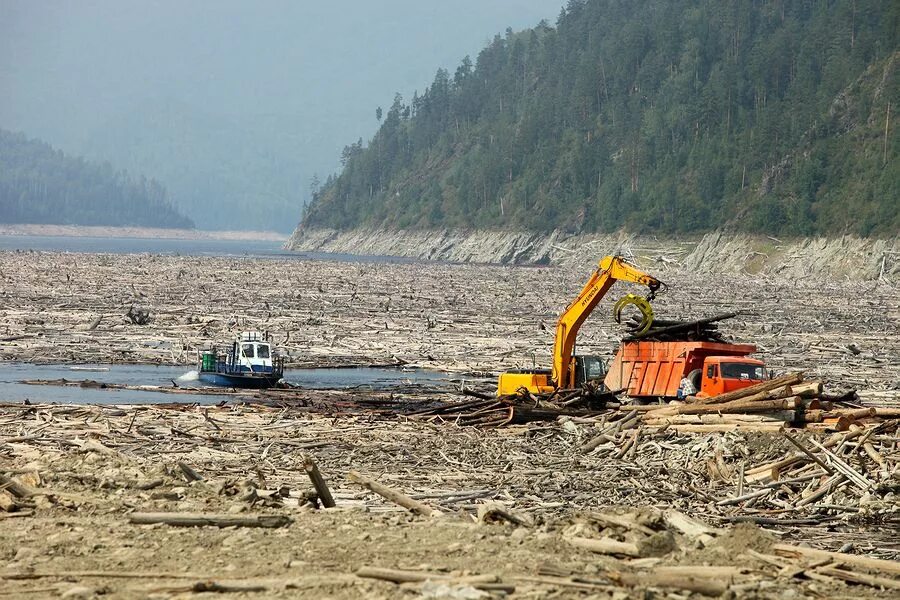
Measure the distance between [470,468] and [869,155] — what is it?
118 metres

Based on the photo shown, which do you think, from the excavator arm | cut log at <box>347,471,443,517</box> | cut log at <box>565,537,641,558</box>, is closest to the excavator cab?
the excavator arm

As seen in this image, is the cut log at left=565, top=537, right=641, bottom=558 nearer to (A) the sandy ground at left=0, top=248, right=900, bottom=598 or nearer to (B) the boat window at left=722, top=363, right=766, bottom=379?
(A) the sandy ground at left=0, top=248, right=900, bottom=598

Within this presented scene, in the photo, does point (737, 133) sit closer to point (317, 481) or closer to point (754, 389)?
point (754, 389)

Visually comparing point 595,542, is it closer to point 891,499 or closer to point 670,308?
point 891,499

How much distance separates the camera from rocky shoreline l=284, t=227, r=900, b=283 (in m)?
110

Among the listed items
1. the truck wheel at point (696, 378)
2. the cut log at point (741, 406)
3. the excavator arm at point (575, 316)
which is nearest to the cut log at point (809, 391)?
the cut log at point (741, 406)

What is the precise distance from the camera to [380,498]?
18.3 meters

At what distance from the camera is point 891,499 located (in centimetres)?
1898

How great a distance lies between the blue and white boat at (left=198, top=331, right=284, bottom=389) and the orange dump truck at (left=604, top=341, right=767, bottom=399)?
1038 cm

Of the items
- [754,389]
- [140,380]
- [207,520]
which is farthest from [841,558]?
[140,380]

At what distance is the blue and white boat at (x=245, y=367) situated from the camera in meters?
37.2

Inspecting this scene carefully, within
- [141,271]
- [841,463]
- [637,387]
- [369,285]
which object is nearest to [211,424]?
[637,387]

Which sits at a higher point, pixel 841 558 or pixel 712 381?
pixel 712 381

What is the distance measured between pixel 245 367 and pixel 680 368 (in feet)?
45.0
